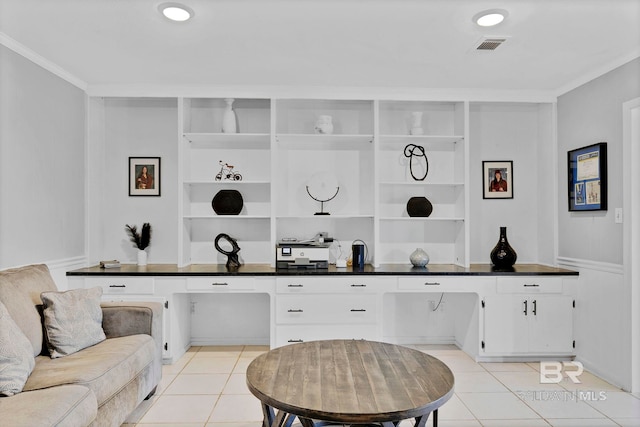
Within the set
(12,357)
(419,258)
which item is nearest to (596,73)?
(419,258)

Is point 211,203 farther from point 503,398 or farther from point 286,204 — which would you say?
point 503,398

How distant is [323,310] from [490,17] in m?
2.47

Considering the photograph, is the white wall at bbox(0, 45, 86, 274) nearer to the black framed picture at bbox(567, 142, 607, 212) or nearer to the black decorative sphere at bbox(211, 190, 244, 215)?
the black decorative sphere at bbox(211, 190, 244, 215)

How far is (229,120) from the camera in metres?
4.07

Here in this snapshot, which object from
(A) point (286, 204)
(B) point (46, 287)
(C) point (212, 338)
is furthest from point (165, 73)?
(C) point (212, 338)

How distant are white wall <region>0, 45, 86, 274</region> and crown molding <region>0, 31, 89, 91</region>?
3cm

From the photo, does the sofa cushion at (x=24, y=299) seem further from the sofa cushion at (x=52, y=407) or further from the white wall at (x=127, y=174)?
the white wall at (x=127, y=174)

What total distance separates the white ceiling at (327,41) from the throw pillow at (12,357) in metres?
1.73

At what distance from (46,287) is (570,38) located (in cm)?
374

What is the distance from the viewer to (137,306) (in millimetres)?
2936

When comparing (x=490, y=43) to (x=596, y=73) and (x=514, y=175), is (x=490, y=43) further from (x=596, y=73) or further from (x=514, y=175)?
(x=514, y=175)

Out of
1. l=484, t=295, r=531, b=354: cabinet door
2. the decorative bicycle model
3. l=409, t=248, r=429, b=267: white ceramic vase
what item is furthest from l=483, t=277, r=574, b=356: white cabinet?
the decorative bicycle model

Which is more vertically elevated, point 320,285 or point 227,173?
point 227,173

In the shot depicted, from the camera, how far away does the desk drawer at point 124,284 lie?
363cm
